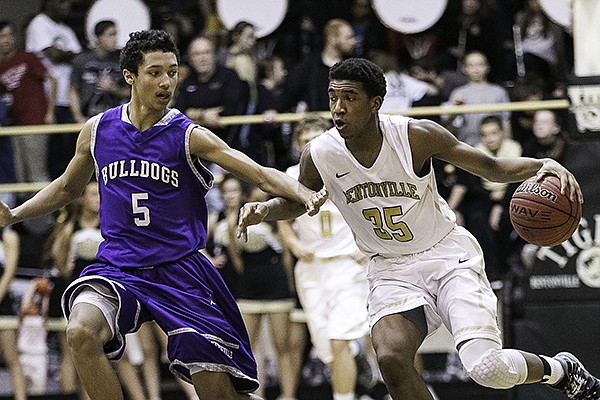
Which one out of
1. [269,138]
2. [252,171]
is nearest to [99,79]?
[269,138]

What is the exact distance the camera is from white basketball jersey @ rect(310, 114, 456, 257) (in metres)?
5.70

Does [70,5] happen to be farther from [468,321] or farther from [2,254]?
[468,321]

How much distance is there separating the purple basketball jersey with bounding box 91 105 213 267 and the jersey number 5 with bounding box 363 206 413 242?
2.80 feet

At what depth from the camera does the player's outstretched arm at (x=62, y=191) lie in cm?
577

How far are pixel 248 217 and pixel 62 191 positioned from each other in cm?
116

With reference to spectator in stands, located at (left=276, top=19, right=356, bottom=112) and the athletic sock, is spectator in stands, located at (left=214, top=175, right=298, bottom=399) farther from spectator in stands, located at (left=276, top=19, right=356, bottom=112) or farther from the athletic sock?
the athletic sock

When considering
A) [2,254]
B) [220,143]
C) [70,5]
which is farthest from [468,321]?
[70,5]

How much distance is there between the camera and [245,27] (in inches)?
405

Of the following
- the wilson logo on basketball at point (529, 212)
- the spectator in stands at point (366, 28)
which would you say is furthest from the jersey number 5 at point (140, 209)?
the spectator in stands at point (366, 28)

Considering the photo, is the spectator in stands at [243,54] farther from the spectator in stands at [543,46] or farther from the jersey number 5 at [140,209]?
the jersey number 5 at [140,209]

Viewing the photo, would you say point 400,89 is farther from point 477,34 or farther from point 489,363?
point 489,363

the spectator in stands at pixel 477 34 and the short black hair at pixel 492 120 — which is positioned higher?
the spectator in stands at pixel 477 34

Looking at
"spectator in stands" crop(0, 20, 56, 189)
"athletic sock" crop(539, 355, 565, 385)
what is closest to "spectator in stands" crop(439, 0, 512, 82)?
"spectator in stands" crop(0, 20, 56, 189)

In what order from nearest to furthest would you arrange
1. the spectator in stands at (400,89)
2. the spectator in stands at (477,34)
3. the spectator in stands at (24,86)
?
the spectator in stands at (400,89) → the spectator in stands at (24,86) → the spectator in stands at (477,34)
